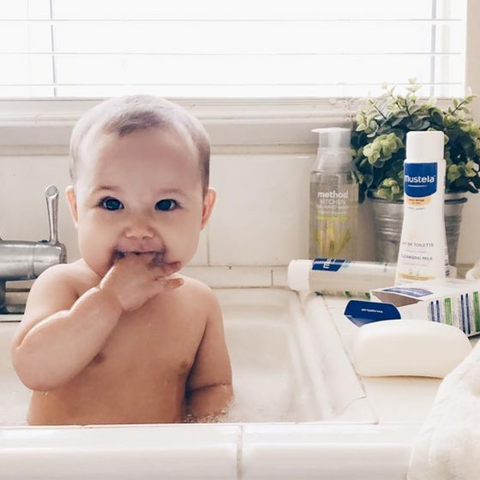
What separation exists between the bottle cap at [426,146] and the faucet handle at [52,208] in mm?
476

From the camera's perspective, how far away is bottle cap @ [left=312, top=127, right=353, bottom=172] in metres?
1.04

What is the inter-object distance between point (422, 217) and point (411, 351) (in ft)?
0.86

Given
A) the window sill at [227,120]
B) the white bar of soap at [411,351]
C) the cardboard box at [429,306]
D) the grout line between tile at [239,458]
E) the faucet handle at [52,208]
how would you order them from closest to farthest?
1. the grout line between tile at [239,458]
2. the white bar of soap at [411,351]
3. the cardboard box at [429,306]
4. the faucet handle at [52,208]
5. the window sill at [227,120]

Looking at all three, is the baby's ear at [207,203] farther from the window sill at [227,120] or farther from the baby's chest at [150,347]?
the window sill at [227,120]

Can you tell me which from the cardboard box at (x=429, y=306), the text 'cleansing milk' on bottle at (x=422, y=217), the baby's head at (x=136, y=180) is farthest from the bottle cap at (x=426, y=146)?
the baby's head at (x=136, y=180)

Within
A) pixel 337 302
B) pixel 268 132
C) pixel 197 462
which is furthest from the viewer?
pixel 268 132

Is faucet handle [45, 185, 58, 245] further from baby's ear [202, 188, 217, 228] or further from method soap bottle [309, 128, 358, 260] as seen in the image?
method soap bottle [309, 128, 358, 260]

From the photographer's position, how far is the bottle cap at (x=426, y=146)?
0.82 m

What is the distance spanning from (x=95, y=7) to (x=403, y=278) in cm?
70

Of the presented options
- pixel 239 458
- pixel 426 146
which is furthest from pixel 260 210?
pixel 239 458

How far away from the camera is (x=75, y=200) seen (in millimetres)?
758

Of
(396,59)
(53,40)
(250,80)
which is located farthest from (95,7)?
(396,59)

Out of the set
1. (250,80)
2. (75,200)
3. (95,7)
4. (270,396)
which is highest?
(95,7)

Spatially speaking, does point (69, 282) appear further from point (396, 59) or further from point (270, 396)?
point (396, 59)
